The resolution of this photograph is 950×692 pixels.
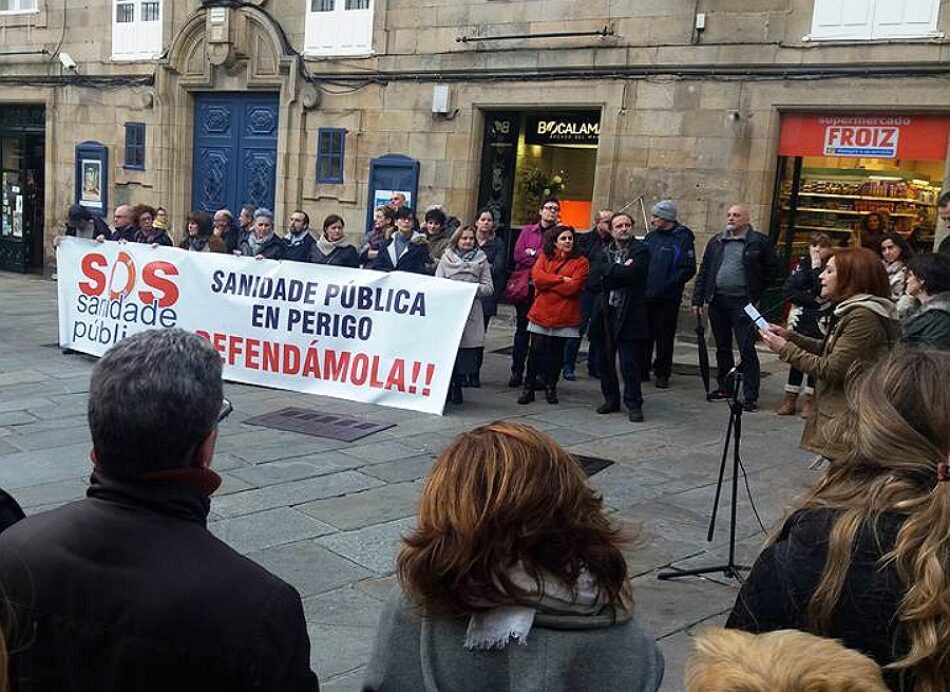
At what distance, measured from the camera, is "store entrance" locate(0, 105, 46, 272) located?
19.9 m

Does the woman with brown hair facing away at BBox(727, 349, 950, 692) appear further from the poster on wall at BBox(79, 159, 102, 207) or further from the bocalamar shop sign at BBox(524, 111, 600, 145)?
the poster on wall at BBox(79, 159, 102, 207)

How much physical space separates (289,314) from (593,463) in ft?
11.5

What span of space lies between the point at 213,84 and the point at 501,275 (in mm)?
9677

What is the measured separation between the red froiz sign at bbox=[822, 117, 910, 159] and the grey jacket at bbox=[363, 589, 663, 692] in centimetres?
1047

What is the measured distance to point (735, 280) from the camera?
9.23 meters

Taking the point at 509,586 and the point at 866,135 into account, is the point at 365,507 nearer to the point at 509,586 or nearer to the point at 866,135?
the point at 509,586

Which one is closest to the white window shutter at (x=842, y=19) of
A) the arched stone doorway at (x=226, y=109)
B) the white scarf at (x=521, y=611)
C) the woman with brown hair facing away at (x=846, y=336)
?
the woman with brown hair facing away at (x=846, y=336)

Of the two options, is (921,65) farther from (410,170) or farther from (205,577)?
(205,577)

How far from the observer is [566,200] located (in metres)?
14.0

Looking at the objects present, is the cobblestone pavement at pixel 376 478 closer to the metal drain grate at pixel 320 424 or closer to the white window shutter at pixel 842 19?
the metal drain grate at pixel 320 424

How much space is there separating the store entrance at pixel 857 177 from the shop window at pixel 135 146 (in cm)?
1149

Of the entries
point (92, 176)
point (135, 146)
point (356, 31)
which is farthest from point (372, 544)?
point (92, 176)

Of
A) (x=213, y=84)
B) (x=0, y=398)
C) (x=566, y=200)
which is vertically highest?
(x=213, y=84)

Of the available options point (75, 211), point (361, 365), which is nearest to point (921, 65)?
point (361, 365)
